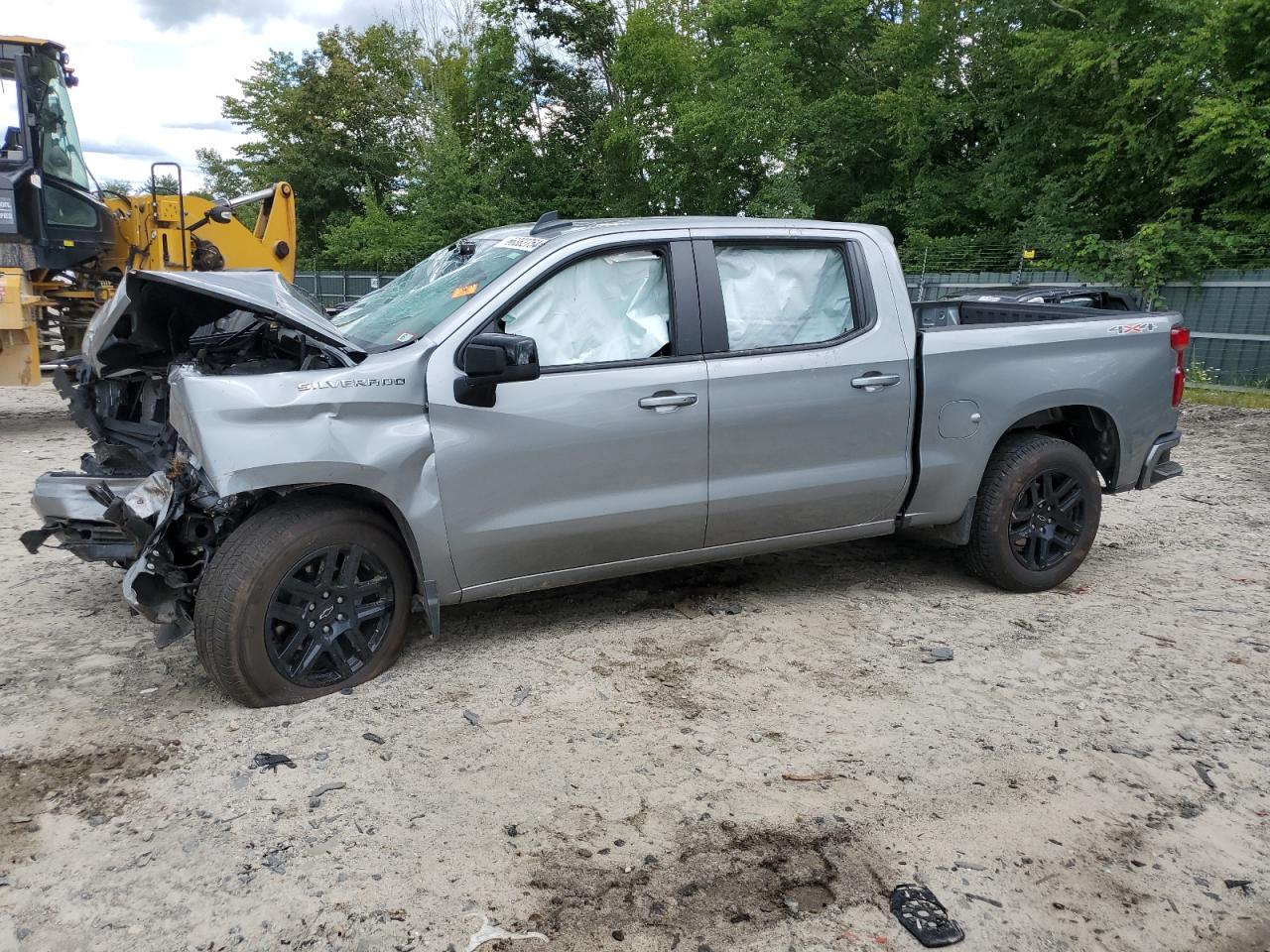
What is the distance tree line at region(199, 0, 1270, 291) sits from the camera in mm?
17000

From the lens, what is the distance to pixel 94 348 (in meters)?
4.65

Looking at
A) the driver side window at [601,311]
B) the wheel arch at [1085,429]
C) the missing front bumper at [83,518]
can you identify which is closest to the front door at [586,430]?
the driver side window at [601,311]

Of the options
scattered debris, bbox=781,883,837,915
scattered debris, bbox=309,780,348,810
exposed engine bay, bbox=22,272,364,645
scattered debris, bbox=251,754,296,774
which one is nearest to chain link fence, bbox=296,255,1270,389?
exposed engine bay, bbox=22,272,364,645

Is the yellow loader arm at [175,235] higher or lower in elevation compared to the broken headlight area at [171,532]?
higher

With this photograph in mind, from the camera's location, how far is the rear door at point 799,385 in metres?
4.39

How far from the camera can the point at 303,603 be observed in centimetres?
374

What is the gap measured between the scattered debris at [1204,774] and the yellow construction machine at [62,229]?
9366mm

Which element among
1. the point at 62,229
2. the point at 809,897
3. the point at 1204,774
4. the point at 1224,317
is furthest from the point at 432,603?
the point at 1224,317

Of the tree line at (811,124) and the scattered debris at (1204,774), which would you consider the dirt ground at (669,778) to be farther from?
the tree line at (811,124)

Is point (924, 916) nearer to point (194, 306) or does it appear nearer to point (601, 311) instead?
point (601, 311)

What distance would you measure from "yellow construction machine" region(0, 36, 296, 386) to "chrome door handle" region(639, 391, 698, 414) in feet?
23.3

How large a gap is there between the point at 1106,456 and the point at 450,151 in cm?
2647

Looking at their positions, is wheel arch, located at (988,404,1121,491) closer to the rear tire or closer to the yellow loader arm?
the rear tire

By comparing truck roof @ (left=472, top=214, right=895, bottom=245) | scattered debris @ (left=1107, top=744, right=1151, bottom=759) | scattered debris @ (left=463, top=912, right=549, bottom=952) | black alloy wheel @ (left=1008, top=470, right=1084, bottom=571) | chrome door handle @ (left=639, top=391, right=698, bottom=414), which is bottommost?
scattered debris @ (left=1107, top=744, right=1151, bottom=759)
